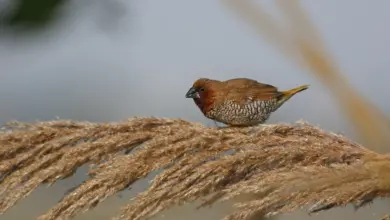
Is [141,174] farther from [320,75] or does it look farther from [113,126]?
[320,75]

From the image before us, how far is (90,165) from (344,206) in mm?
432

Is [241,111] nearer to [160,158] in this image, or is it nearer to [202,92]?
[202,92]

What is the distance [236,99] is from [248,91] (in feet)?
0.26

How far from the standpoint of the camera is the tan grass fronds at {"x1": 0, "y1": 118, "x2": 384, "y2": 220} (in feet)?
3.20

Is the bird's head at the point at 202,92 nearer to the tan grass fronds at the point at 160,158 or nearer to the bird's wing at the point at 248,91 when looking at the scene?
the bird's wing at the point at 248,91

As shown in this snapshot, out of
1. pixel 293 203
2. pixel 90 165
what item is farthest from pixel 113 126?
pixel 293 203

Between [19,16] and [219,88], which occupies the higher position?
[19,16]

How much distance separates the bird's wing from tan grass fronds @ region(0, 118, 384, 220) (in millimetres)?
852

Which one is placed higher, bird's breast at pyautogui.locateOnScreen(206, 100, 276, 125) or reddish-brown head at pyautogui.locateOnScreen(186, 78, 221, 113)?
reddish-brown head at pyautogui.locateOnScreen(186, 78, 221, 113)

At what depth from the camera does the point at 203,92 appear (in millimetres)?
2057

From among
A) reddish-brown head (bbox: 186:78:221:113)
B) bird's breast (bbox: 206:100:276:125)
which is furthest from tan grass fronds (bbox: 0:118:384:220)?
reddish-brown head (bbox: 186:78:221:113)

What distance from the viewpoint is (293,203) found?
0.87 meters

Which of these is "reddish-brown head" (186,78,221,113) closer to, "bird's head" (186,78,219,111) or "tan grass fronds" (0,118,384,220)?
"bird's head" (186,78,219,111)

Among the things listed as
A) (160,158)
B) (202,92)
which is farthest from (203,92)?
(160,158)
